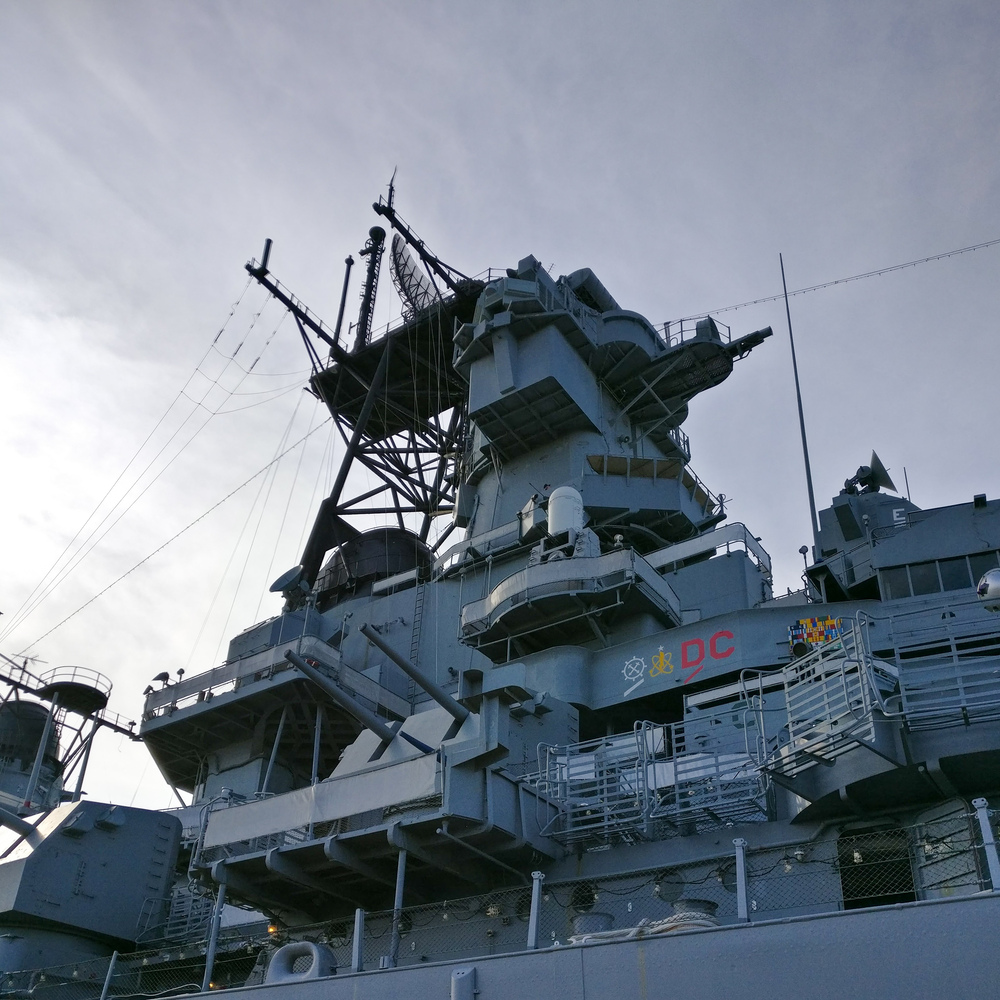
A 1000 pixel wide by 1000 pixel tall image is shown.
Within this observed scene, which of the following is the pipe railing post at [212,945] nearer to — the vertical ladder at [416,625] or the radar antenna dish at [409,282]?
the vertical ladder at [416,625]

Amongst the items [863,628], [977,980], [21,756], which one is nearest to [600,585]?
[863,628]

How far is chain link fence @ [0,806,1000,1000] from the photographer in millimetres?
10273

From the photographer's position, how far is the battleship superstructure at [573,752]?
1020 cm

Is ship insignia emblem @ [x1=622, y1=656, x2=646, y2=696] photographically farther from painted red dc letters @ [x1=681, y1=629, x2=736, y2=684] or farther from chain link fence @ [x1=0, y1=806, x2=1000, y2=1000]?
chain link fence @ [x1=0, y1=806, x2=1000, y2=1000]

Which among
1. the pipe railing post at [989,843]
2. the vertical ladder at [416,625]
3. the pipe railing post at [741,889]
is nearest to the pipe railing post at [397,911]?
the pipe railing post at [741,889]

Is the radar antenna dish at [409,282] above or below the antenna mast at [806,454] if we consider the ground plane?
above

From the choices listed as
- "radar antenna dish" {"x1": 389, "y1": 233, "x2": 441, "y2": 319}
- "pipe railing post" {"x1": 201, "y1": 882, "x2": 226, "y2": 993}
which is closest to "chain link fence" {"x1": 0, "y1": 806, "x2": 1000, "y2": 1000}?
"pipe railing post" {"x1": 201, "y1": 882, "x2": 226, "y2": 993}

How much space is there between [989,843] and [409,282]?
113 feet

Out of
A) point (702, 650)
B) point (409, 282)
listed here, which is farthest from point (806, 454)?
point (409, 282)

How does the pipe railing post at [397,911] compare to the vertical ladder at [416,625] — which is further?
the vertical ladder at [416,625]

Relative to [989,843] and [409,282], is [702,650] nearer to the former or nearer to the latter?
[989,843]

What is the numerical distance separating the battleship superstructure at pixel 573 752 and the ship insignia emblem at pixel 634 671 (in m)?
0.15

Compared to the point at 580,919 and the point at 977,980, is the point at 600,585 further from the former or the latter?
the point at 977,980

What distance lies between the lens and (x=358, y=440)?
3588 cm
